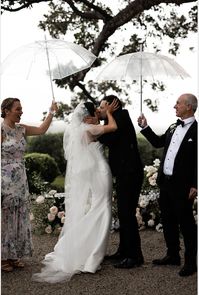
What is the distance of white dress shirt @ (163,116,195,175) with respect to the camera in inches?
191

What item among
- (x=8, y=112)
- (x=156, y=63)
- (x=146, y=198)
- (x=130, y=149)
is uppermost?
(x=156, y=63)

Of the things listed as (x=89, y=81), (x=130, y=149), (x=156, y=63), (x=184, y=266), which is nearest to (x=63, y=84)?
(x=89, y=81)

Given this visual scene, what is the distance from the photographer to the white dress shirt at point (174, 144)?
4848mm

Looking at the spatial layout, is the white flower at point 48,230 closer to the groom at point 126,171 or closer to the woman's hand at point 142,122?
the groom at point 126,171

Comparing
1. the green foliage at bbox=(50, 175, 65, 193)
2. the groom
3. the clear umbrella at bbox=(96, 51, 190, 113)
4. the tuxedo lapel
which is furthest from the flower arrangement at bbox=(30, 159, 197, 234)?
the green foliage at bbox=(50, 175, 65, 193)

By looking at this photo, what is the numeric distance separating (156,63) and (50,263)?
92.2 inches

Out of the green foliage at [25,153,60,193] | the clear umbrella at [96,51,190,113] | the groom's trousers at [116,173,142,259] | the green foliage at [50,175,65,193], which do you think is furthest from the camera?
the green foliage at [25,153,60,193]

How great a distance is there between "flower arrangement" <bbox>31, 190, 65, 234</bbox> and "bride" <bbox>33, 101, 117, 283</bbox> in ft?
4.93

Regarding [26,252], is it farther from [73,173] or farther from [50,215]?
[50,215]

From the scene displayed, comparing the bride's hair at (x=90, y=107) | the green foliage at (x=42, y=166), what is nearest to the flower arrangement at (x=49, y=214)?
the bride's hair at (x=90, y=107)

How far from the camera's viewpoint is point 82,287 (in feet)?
15.1

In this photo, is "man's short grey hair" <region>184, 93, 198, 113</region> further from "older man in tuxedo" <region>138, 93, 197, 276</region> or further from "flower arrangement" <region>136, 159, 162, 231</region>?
"flower arrangement" <region>136, 159, 162, 231</region>

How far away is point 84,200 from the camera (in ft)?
17.1

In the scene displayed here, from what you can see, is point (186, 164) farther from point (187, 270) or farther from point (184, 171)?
point (187, 270)
